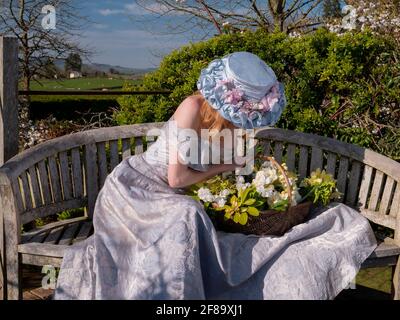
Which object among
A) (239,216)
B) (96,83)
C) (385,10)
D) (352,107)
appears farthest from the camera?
(96,83)

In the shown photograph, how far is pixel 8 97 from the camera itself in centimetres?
321

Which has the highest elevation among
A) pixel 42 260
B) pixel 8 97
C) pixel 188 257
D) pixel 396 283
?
pixel 8 97

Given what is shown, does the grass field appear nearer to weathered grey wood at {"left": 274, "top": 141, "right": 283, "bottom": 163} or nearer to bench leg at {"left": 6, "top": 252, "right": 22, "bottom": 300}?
weathered grey wood at {"left": 274, "top": 141, "right": 283, "bottom": 163}

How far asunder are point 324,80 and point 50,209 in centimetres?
230

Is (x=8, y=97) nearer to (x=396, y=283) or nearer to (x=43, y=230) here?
(x=43, y=230)

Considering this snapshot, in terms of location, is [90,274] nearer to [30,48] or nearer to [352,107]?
[352,107]

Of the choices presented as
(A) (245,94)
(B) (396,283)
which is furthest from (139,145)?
(B) (396,283)

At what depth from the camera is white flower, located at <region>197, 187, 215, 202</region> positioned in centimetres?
282

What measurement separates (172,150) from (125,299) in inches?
31.0

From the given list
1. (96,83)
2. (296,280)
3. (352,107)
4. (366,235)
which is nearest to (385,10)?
(352,107)

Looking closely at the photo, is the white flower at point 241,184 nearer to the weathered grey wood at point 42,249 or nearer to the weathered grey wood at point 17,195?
the weathered grey wood at point 42,249

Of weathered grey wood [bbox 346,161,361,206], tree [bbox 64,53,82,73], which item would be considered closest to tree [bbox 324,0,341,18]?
tree [bbox 64,53,82,73]

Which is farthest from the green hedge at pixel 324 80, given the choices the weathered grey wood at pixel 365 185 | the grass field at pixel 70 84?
the grass field at pixel 70 84

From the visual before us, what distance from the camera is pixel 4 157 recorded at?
3.22m
